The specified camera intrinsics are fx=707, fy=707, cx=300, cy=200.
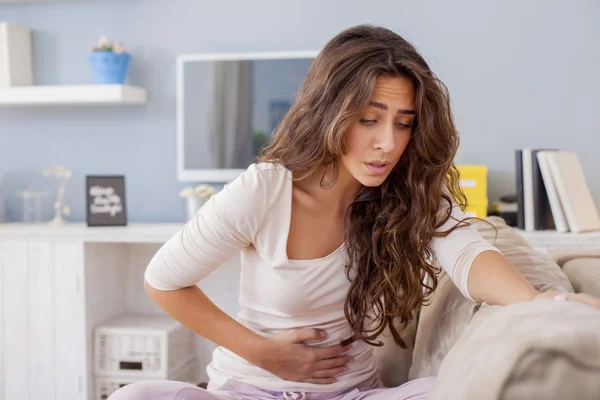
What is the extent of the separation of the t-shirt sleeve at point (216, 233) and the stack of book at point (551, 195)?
5.36 feet

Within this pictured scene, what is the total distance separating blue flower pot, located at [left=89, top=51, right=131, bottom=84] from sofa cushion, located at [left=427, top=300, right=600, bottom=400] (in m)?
2.75

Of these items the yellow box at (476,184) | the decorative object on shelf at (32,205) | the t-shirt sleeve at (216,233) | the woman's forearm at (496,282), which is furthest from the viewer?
the decorative object on shelf at (32,205)

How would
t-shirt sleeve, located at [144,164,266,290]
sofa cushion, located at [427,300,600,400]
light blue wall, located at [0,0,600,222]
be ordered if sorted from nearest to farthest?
sofa cushion, located at [427,300,600,400] → t-shirt sleeve, located at [144,164,266,290] → light blue wall, located at [0,0,600,222]

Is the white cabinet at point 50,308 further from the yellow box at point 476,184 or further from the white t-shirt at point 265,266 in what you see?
the white t-shirt at point 265,266

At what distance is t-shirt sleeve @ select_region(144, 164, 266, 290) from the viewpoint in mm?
1357

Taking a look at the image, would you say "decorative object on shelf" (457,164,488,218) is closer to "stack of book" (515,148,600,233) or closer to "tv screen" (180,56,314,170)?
"stack of book" (515,148,600,233)

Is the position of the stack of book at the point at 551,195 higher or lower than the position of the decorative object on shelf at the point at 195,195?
higher

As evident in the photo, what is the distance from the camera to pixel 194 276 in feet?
4.64

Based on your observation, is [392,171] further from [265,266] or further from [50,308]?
[50,308]

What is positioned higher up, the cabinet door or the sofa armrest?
the sofa armrest

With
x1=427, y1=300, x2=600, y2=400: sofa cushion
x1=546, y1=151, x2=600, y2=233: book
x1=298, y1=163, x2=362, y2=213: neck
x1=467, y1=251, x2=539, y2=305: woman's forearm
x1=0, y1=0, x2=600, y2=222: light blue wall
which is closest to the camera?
x1=427, y1=300, x2=600, y2=400: sofa cushion

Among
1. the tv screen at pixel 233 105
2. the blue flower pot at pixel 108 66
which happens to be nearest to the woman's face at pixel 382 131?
the tv screen at pixel 233 105

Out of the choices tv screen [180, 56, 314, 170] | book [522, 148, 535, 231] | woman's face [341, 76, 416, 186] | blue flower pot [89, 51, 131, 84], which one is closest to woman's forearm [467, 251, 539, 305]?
woman's face [341, 76, 416, 186]

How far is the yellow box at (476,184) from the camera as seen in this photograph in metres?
2.82
